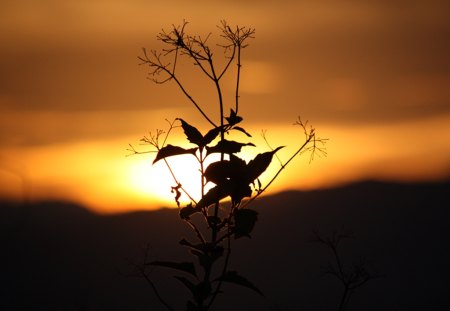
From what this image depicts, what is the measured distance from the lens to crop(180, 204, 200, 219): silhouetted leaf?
4859mm

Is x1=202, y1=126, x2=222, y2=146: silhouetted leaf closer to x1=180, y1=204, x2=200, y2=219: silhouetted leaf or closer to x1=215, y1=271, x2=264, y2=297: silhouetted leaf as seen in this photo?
x1=180, y1=204, x2=200, y2=219: silhouetted leaf

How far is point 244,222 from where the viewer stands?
469 cm

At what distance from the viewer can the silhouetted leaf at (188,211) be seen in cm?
486

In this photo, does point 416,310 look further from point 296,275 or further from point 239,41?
point 239,41

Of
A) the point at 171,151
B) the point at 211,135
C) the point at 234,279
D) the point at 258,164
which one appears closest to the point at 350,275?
the point at 234,279

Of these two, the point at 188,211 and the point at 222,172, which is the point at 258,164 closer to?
the point at 222,172

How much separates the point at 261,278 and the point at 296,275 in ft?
19.7

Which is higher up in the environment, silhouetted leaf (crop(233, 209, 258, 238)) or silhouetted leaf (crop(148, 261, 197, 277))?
silhouetted leaf (crop(233, 209, 258, 238))

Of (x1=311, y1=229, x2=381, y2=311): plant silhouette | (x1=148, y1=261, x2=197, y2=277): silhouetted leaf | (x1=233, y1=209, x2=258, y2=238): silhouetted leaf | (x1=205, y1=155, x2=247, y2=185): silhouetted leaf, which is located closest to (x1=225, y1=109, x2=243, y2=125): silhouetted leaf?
(x1=205, y1=155, x2=247, y2=185): silhouetted leaf

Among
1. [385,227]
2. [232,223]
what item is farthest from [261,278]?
[232,223]

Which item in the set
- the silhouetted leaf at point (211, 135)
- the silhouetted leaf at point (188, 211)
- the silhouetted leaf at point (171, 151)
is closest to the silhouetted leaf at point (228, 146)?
the silhouetted leaf at point (211, 135)

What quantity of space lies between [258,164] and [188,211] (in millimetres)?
488

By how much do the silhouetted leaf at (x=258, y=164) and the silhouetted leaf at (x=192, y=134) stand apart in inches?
13.2

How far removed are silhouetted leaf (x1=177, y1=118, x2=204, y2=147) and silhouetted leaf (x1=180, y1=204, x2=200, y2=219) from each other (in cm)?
37
